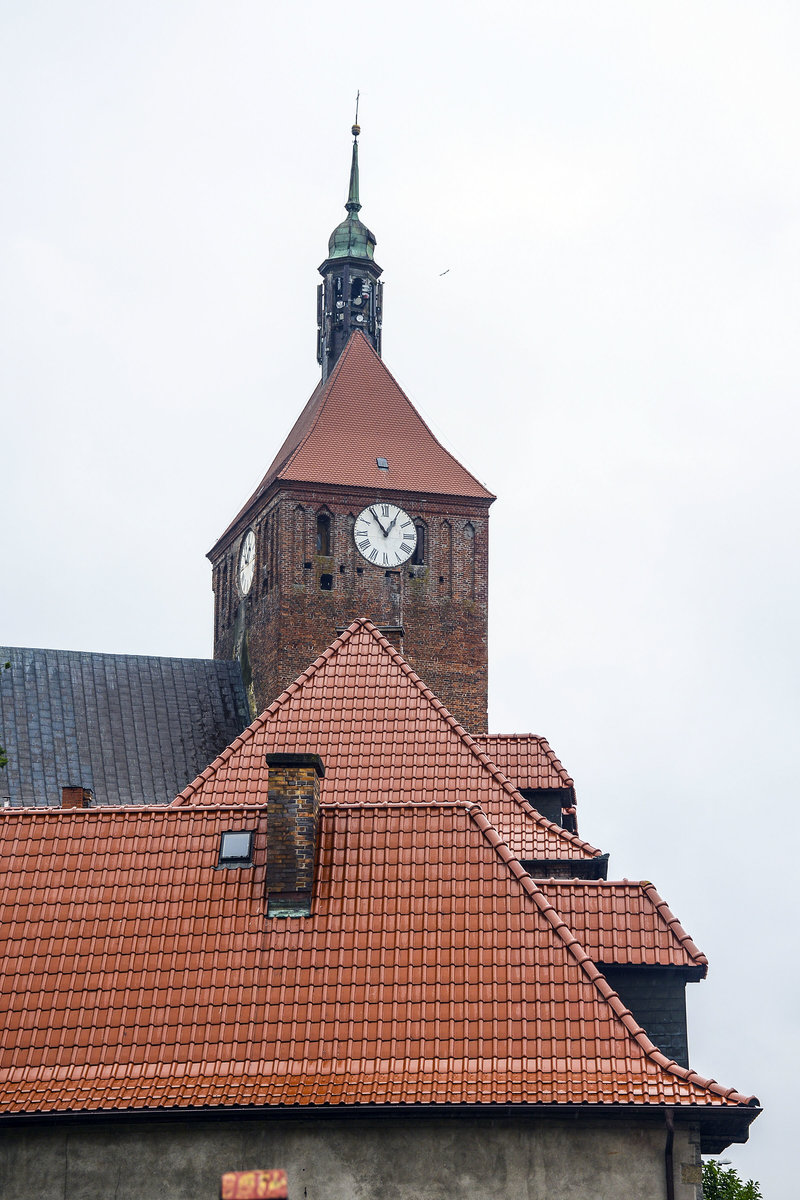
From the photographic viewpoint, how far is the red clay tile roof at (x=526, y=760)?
1031 inches

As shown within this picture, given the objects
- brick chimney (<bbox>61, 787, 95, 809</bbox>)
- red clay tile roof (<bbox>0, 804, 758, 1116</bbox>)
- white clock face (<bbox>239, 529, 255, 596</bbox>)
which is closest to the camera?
red clay tile roof (<bbox>0, 804, 758, 1116</bbox>)

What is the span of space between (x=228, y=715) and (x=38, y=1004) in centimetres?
3145

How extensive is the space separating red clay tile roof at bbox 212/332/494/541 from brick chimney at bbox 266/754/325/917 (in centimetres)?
3079

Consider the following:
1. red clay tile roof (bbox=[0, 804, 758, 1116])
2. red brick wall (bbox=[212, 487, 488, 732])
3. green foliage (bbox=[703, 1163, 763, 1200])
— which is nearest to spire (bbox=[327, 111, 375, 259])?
red brick wall (bbox=[212, 487, 488, 732])

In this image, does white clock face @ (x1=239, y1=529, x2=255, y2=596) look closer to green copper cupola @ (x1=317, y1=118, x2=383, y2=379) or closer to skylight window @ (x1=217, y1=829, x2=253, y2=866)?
green copper cupola @ (x1=317, y1=118, x2=383, y2=379)

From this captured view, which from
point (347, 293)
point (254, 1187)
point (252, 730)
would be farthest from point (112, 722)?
point (254, 1187)

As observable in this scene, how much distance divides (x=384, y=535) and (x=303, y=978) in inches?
1275

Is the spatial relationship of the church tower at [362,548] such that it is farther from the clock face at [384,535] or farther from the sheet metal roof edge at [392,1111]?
the sheet metal roof edge at [392,1111]

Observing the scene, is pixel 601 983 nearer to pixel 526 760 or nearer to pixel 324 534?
pixel 526 760

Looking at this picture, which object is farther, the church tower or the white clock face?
the white clock face

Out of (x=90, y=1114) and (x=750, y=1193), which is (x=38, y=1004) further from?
(x=750, y=1193)

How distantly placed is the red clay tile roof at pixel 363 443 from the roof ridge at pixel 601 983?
3131cm

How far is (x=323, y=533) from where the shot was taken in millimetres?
49594

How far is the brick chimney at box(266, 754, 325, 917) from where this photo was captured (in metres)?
18.1
